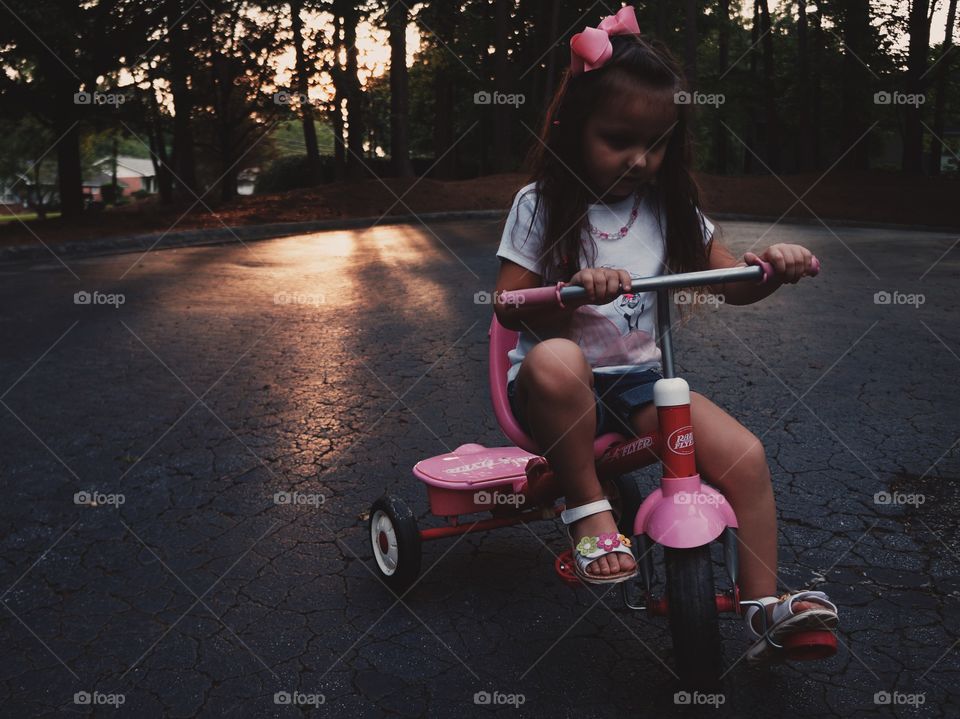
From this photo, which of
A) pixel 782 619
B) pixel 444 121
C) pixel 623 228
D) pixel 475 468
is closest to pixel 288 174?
pixel 444 121

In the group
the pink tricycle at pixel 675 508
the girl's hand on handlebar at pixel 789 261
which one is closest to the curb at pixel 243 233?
the pink tricycle at pixel 675 508

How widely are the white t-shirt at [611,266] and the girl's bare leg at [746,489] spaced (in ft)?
0.95

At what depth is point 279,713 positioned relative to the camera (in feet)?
6.99

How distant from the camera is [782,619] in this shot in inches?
77.5

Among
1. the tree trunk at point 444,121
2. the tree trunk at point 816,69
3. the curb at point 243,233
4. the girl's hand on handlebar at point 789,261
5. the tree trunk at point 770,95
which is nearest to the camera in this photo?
the girl's hand on handlebar at point 789,261

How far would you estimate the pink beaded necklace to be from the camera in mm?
2373

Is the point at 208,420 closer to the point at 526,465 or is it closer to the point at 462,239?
the point at 526,465

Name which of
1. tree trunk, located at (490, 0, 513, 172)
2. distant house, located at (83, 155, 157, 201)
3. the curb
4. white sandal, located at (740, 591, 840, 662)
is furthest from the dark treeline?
distant house, located at (83, 155, 157, 201)

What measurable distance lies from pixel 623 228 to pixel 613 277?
54 cm

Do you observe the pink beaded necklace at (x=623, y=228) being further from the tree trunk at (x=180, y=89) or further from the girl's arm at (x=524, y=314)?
the tree trunk at (x=180, y=89)

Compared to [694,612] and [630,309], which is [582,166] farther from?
[694,612]

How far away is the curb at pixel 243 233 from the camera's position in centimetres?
1234

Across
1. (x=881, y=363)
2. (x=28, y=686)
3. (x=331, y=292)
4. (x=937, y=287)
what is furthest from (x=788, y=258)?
(x=937, y=287)

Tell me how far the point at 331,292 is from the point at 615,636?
234 inches
